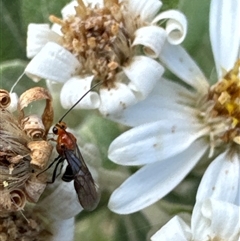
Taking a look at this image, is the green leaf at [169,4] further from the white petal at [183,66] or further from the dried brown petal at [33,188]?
the dried brown petal at [33,188]

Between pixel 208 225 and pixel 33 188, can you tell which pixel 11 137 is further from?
pixel 208 225

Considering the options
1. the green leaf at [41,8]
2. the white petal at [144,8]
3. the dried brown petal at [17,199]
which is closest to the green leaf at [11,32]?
the green leaf at [41,8]

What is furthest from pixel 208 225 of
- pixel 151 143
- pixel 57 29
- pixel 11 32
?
pixel 11 32

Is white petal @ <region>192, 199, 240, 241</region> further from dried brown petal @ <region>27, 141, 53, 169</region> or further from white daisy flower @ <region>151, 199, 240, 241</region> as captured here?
dried brown petal @ <region>27, 141, 53, 169</region>

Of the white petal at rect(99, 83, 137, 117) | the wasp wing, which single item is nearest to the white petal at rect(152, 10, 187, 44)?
the white petal at rect(99, 83, 137, 117)

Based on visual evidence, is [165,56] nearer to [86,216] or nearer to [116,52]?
[116,52]
